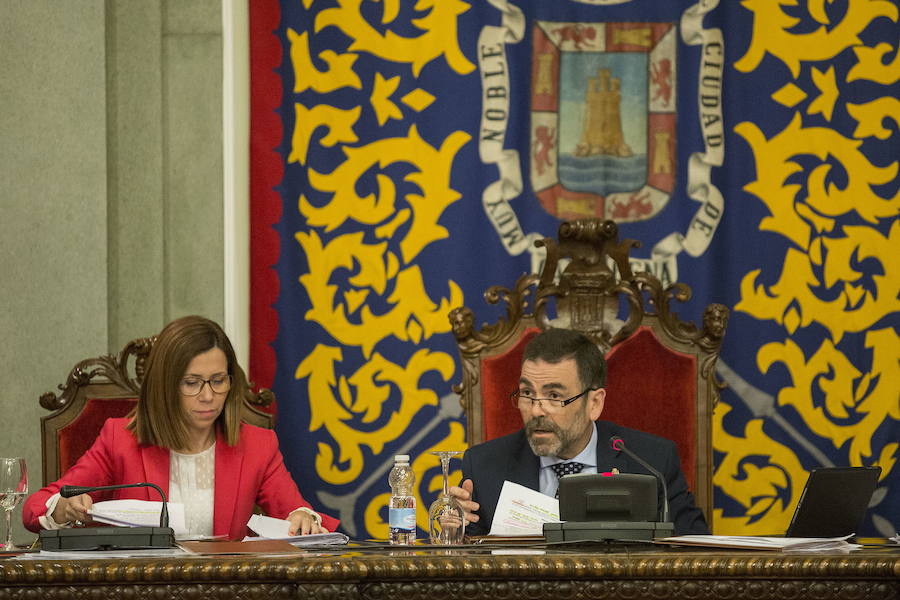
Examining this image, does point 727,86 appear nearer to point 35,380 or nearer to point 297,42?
point 297,42

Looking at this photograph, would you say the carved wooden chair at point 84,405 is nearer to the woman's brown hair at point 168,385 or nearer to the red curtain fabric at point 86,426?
the red curtain fabric at point 86,426

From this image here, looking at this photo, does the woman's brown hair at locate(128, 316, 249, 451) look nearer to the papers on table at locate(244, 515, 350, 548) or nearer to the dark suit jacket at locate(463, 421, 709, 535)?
the papers on table at locate(244, 515, 350, 548)

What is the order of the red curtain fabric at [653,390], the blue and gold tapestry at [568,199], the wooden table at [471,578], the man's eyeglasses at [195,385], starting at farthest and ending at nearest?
the blue and gold tapestry at [568,199], the red curtain fabric at [653,390], the man's eyeglasses at [195,385], the wooden table at [471,578]

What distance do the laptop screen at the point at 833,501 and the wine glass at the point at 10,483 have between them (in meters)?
1.61

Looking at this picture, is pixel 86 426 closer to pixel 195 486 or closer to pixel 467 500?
pixel 195 486

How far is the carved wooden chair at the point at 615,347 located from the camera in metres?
3.23

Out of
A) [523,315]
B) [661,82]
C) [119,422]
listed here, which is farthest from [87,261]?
[661,82]

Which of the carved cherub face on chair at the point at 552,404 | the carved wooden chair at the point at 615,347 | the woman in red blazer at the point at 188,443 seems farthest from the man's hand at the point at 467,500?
the carved wooden chair at the point at 615,347

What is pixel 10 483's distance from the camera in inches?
97.1

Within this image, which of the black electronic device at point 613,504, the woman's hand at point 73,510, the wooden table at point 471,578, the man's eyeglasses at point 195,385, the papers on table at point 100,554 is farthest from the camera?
the man's eyeglasses at point 195,385

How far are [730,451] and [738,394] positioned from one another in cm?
19

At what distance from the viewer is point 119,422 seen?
310 cm

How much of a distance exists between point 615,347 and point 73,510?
150 cm

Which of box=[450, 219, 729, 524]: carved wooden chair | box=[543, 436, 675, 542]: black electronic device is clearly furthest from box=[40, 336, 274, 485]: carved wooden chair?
box=[543, 436, 675, 542]: black electronic device
